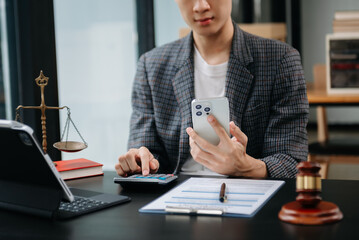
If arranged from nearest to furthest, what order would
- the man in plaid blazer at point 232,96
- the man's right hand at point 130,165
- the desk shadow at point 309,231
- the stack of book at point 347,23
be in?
the desk shadow at point 309,231 → the man's right hand at point 130,165 → the man in plaid blazer at point 232,96 → the stack of book at point 347,23

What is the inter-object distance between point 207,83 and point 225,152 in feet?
1.62

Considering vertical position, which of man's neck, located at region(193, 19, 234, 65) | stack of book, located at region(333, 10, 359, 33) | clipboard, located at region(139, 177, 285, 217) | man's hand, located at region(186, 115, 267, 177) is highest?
stack of book, located at region(333, 10, 359, 33)

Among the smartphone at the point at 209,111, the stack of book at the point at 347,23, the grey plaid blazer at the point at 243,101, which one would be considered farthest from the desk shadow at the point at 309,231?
the stack of book at the point at 347,23

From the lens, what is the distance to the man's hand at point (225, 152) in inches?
44.9

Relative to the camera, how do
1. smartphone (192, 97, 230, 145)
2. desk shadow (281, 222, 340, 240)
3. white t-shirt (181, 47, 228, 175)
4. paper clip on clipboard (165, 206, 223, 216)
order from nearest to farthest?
desk shadow (281, 222, 340, 240)
paper clip on clipboard (165, 206, 223, 216)
smartphone (192, 97, 230, 145)
white t-shirt (181, 47, 228, 175)

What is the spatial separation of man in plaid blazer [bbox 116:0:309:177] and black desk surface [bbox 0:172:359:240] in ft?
1.26

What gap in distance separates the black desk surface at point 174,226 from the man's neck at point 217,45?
0.73 meters

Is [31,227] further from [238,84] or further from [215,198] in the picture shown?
[238,84]

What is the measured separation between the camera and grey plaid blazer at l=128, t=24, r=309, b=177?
4.89 feet

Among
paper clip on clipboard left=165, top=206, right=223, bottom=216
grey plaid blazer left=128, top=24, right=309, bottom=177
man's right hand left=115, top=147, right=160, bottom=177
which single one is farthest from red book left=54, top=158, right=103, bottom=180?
paper clip on clipboard left=165, top=206, right=223, bottom=216

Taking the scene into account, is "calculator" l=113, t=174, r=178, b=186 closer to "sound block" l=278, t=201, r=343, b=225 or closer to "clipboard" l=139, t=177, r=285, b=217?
"clipboard" l=139, t=177, r=285, b=217

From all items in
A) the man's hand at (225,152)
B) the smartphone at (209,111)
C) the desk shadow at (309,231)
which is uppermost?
the smartphone at (209,111)

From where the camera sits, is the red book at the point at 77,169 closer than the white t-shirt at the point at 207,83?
Result: Yes

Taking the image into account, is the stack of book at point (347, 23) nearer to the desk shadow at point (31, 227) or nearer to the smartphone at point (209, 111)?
the smartphone at point (209, 111)
